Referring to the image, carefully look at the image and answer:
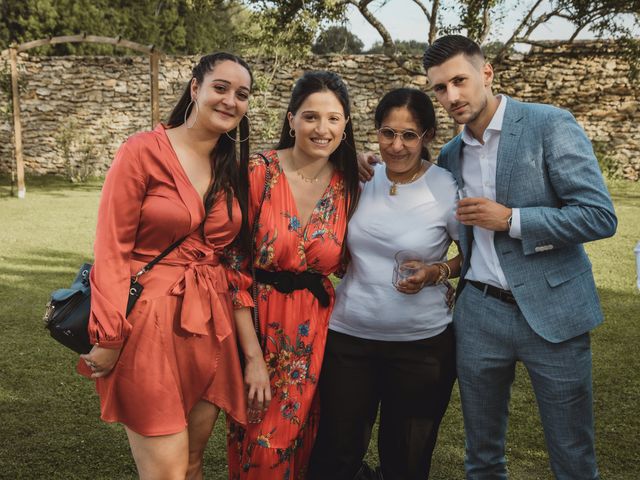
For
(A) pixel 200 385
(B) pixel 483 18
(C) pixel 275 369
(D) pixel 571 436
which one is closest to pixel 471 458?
(D) pixel 571 436

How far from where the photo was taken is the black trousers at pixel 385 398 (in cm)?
249

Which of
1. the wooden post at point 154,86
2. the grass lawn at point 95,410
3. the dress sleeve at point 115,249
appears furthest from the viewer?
the wooden post at point 154,86

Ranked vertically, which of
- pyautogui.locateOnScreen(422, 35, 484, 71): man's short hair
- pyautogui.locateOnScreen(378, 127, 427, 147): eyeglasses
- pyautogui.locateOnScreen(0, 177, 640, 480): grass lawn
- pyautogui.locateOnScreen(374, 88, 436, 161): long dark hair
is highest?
pyautogui.locateOnScreen(422, 35, 484, 71): man's short hair

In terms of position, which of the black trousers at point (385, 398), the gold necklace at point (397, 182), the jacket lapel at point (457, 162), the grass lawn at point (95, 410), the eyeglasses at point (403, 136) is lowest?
the grass lawn at point (95, 410)

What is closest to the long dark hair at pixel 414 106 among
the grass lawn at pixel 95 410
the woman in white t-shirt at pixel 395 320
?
the woman in white t-shirt at pixel 395 320

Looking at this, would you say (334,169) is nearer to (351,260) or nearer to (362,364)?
(351,260)

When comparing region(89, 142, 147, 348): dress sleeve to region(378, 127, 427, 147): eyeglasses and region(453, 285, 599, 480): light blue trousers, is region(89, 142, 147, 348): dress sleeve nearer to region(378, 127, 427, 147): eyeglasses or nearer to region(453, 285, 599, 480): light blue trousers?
region(378, 127, 427, 147): eyeglasses

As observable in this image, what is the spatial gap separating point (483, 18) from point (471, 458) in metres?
10.4

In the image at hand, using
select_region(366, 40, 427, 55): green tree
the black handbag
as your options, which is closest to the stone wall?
select_region(366, 40, 427, 55): green tree

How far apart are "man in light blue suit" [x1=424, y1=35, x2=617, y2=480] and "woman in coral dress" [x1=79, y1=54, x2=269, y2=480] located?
848 mm

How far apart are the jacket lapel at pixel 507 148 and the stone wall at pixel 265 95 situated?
14.0 m

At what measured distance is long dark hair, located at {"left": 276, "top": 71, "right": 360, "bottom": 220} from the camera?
8.16 feet

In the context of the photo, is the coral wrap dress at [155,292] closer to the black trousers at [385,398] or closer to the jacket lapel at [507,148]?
the black trousers at [385,398]

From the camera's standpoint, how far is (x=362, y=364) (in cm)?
252
